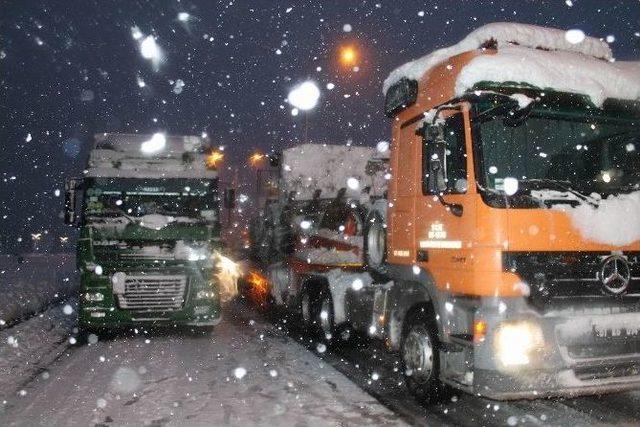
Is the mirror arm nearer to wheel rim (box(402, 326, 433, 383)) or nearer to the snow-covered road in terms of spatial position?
wheel rim (box(402, 326, 433, 383))

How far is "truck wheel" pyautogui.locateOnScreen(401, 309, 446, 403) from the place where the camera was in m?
5.83

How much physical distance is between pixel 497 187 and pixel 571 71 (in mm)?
1368

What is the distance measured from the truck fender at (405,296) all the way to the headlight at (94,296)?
16.7ft

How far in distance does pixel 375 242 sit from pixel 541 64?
115 inches

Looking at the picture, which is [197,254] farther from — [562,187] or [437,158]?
[562,187]

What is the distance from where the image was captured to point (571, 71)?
18.2 feet

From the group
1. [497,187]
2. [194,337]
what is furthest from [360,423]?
[194,337]

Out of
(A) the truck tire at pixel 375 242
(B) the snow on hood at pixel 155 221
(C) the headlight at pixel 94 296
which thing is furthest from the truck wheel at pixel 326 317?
(C) the headlight at pixel 94 296

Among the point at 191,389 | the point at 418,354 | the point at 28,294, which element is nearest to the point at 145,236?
the point at 191,389

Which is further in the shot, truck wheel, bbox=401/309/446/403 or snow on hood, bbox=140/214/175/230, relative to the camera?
snow on hood, bbox=140/214/175/230

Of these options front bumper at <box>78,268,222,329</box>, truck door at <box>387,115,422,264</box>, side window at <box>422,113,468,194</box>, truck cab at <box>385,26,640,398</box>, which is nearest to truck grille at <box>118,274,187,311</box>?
front bumper at <box>78,268,222,329</box>

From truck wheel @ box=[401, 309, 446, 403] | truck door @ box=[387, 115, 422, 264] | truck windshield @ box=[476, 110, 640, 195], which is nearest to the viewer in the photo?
truck windshield @ box=[476, 110, 640, 195]

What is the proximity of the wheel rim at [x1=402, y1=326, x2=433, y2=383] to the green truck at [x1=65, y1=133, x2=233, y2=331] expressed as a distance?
4616 mm

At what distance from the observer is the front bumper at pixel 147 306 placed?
31.6ft
